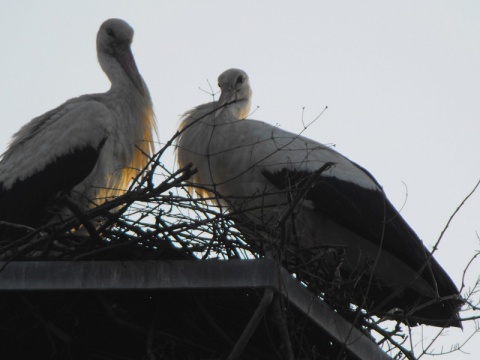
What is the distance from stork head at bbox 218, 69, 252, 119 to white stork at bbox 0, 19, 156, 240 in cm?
56

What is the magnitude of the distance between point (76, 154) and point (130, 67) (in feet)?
Answer: 3.91

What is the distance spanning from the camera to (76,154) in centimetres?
597

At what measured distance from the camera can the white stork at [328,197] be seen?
625 centimetres

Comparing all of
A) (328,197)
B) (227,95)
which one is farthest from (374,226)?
(227,95)

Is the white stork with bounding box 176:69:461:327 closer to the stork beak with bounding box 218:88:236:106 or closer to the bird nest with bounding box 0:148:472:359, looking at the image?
the stork beak with bounding box 218:88:236:106

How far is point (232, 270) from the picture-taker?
169 inches

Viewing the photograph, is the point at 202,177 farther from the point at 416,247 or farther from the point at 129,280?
the point at 129,280

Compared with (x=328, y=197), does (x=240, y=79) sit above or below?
above

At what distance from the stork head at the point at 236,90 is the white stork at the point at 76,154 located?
563 millimetres

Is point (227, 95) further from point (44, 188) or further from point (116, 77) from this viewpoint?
point (44, 188)

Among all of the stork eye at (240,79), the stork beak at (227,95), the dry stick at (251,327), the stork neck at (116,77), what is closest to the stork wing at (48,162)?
the stork neck at (116,77)

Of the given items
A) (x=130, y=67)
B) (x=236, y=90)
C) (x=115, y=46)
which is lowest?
(x=130, y=67)

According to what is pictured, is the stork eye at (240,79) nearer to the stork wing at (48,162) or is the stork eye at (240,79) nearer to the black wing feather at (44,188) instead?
the stork wing at (48,162)

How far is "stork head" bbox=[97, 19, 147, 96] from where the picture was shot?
7.03 metres
